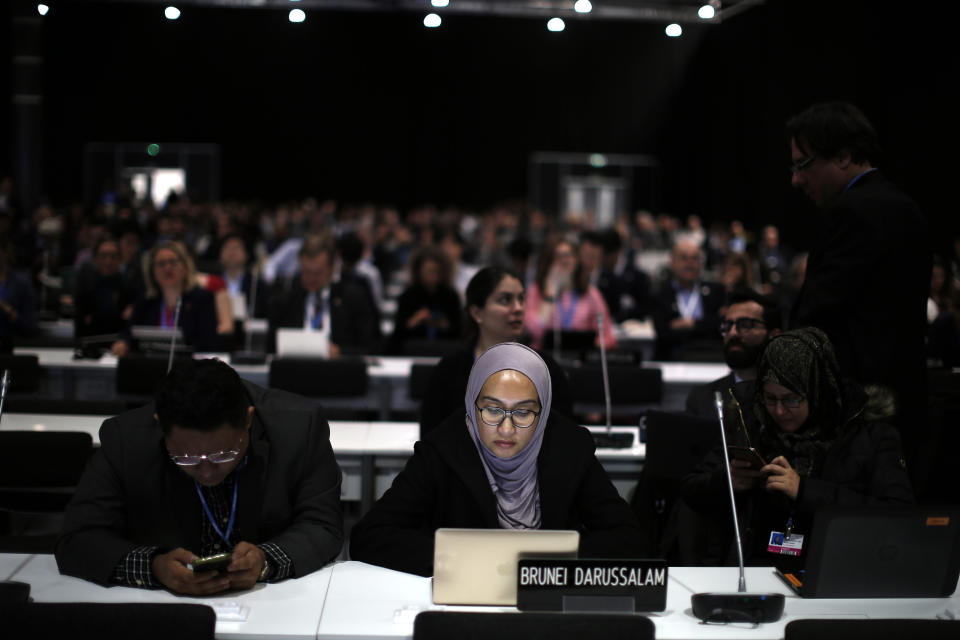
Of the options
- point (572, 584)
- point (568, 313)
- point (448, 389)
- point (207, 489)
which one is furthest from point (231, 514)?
point (568, 313)

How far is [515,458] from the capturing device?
2428 mm

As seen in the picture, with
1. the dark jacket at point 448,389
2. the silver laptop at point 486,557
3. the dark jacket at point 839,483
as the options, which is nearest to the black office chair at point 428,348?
the dark jacket at point 448,389

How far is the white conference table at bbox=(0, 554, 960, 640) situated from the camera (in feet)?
6.52

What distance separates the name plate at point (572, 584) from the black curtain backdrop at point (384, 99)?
17712 millimetres

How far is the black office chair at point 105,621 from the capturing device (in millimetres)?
1669

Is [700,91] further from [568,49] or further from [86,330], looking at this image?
[86,330]

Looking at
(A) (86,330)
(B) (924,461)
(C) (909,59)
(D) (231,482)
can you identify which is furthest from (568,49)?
(D) (231,482)

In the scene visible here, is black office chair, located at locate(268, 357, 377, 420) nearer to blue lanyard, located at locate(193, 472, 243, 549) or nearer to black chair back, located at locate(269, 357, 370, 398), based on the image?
black chair back, located at locate(269, 357, 370, 398)

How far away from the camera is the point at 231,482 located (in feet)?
7.97

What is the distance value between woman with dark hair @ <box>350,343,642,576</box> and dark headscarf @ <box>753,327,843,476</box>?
1.66ft

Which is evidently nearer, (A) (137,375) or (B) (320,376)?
(A) (137,375)

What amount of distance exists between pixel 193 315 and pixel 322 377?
40.4 inches

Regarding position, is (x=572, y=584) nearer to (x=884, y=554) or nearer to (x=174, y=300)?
(x=884, y=554)

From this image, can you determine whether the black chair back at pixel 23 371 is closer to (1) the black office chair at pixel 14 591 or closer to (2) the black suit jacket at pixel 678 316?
(1) the black office chair at pixel 14 591
